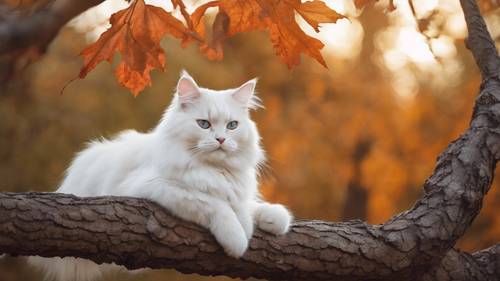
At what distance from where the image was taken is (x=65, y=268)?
2875 mm

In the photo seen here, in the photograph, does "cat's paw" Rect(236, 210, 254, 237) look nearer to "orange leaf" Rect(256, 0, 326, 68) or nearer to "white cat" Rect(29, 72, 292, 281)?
"white cat" Rect(29, 72, 292, 281)

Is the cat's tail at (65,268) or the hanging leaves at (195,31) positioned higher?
the hanging leaves at (195,31)

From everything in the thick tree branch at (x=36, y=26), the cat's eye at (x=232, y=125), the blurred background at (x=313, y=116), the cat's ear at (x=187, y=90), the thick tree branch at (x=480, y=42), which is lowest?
the thick tree branch at (x=36, y=26)

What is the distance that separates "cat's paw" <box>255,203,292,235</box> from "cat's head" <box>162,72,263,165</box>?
0.27 metres

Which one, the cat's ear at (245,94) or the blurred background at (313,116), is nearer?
the cat's ear at (245,94)

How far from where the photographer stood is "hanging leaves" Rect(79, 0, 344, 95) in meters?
2.31

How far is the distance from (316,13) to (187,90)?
711 mm

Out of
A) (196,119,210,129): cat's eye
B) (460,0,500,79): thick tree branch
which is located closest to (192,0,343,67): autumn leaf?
(196,119,210,129): cat's eye

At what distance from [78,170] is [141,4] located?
1018 millimetres

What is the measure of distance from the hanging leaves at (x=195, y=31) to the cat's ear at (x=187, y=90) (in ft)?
0.83

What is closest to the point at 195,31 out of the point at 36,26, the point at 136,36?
the point at 136,36

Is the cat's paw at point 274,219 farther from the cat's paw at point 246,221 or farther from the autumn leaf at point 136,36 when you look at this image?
the autumn leaf at point 136,36

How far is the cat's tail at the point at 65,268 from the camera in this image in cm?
287

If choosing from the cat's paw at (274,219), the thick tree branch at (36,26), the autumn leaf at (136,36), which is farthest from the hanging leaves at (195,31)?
the thick tree branch at (36,26)
